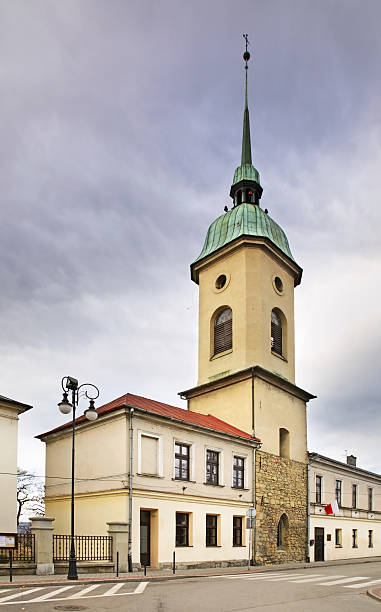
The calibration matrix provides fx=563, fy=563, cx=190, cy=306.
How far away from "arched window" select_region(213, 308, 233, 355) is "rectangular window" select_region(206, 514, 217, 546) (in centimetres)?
1056

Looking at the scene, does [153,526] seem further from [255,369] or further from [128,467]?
[255,369]

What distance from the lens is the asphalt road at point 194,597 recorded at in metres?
10.8

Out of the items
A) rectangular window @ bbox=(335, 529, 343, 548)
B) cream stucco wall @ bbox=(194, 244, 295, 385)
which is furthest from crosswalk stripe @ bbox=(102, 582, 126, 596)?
rectangular window @ bbox=(335, 529, 343, 548)

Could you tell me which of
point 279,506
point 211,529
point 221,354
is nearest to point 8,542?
point 211,529

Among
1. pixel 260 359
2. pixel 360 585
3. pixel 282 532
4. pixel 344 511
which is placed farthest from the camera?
pixel 344 511

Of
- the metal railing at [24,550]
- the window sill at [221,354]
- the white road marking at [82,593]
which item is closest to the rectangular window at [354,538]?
the window sill at [221,354]

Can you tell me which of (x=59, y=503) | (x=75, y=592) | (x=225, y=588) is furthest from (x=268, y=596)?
(x=59, y=503)

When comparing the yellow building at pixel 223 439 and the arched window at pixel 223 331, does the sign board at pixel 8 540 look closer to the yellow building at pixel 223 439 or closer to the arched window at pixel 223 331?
the yellow building at pixel 223 439

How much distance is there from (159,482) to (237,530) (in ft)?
21.6

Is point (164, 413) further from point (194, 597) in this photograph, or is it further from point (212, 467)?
point (194, 597)

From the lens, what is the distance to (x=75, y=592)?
13227 mm

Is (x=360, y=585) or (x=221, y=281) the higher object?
(x=221, y=281)

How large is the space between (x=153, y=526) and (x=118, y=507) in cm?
194

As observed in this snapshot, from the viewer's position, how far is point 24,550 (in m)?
16.9
